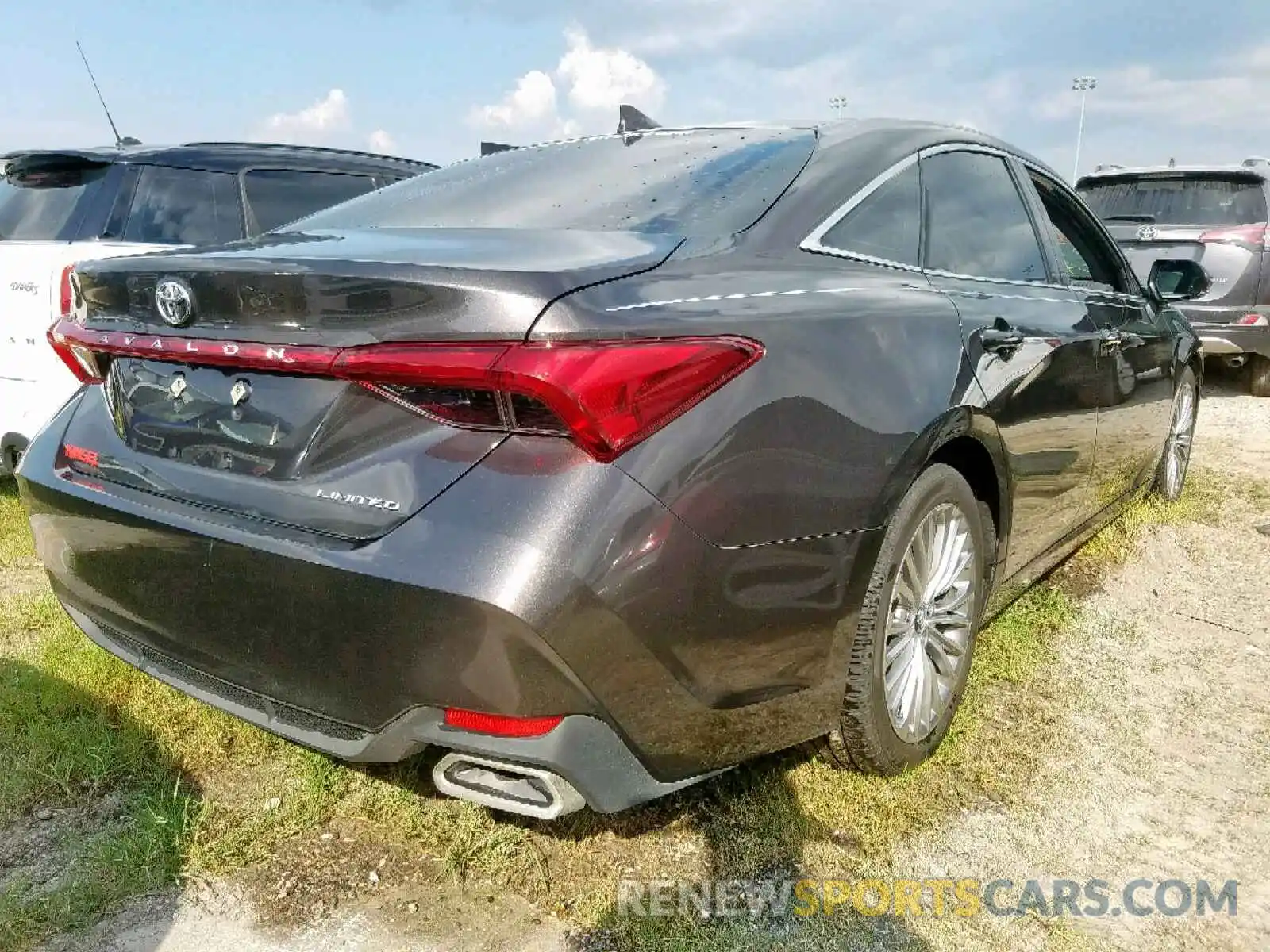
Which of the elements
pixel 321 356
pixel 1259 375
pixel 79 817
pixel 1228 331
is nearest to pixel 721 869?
pixel 321 356

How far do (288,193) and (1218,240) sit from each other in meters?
5.96

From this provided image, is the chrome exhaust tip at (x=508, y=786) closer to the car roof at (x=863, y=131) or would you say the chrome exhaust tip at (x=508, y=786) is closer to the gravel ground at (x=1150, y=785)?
the gravel ground at (x=1150, y=785)

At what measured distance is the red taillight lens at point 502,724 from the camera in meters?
1.56

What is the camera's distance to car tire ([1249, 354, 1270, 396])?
7543 millimetres

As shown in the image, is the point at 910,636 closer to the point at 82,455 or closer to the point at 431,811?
the point at 431,811

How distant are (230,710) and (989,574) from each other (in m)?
1.84

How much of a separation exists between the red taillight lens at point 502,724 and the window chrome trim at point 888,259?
1.05m

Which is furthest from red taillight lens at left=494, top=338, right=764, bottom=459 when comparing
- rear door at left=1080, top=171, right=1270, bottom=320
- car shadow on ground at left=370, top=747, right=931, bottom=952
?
rear door at left=1080, top=171, right=1270, bottom=320

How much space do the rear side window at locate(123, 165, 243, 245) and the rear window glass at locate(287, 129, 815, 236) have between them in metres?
1.89

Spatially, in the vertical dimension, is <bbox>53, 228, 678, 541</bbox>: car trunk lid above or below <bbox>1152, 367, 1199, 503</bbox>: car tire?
above

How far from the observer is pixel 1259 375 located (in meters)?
7.61

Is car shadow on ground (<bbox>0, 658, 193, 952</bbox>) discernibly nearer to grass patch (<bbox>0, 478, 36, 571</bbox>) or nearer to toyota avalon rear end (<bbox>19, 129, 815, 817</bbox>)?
toyota avalon rear end (<bbox>19, 129, 815, 817</bbox>)

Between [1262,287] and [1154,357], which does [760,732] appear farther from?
[1262,287]

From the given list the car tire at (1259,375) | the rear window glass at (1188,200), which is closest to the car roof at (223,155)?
the rear window glass at (1188,200)
